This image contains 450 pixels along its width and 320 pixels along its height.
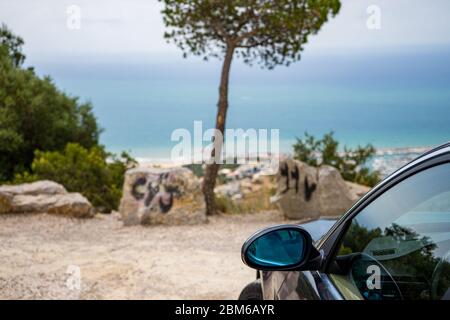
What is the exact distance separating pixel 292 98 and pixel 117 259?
476 inches

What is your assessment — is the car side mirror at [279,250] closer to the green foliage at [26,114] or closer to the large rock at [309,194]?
the large rock at [309,194]

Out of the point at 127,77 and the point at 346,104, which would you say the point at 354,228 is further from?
the point at 127,77

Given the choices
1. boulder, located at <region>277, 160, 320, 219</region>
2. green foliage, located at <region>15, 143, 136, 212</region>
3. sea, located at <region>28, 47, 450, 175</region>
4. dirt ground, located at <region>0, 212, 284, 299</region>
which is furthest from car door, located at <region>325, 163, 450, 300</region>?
green foliage, located at <region>15, 143, 136, 212</region>

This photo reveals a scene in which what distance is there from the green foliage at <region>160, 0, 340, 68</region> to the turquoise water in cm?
46

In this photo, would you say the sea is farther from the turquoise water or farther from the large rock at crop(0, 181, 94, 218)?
the large rock at crop(0, 181, 94, 218)

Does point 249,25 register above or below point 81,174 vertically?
above

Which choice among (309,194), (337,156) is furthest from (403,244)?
(337,156)

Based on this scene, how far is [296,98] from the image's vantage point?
1725 centimetres

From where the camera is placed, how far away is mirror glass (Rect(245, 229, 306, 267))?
1685 mm

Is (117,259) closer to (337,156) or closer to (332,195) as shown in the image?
(332,195)

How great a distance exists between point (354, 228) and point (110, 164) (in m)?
9.85

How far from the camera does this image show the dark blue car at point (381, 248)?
54.9 inches
